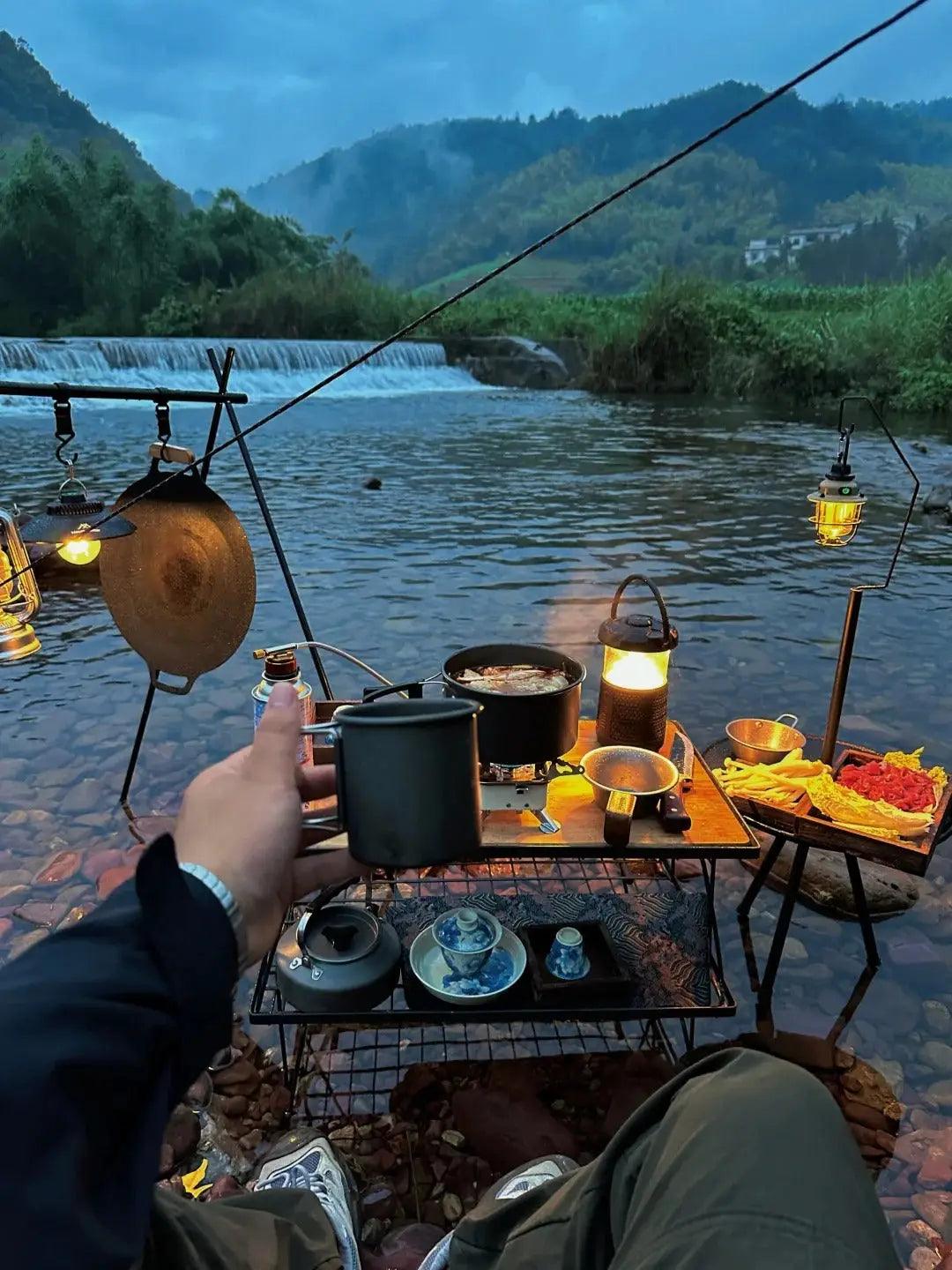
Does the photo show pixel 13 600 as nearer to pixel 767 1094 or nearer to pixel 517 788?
pixel 517 788

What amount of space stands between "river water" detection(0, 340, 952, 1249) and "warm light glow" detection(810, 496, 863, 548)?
5.90 ft

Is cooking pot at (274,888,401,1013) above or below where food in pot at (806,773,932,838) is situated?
below

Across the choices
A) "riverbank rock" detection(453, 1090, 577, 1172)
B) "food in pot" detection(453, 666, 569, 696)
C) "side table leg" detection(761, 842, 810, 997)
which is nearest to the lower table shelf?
"side table leg" detection(761, 842, 810, 997)

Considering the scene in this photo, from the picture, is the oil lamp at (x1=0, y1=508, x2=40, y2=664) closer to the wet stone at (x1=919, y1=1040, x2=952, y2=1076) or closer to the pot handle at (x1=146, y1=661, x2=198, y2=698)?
the pot handle at (x1=146, y1=661, x2=198, y2=698)

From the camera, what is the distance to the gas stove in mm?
2520

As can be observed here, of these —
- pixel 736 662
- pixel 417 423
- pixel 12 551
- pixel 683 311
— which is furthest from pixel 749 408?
pixel 12 551

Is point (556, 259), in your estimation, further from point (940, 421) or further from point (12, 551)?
point (12, 551)

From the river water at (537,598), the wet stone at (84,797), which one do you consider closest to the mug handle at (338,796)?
the river water at (537,598)

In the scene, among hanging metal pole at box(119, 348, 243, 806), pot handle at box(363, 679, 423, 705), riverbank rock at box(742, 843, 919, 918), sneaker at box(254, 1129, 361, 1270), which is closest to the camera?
pot handle at box(363, 679, 423, 705)

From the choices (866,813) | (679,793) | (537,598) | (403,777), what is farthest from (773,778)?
(537,598)

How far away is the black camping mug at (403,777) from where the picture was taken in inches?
53.6

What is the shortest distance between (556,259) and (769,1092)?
405ft

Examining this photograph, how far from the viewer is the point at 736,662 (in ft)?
21.7

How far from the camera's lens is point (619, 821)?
7.91ft
